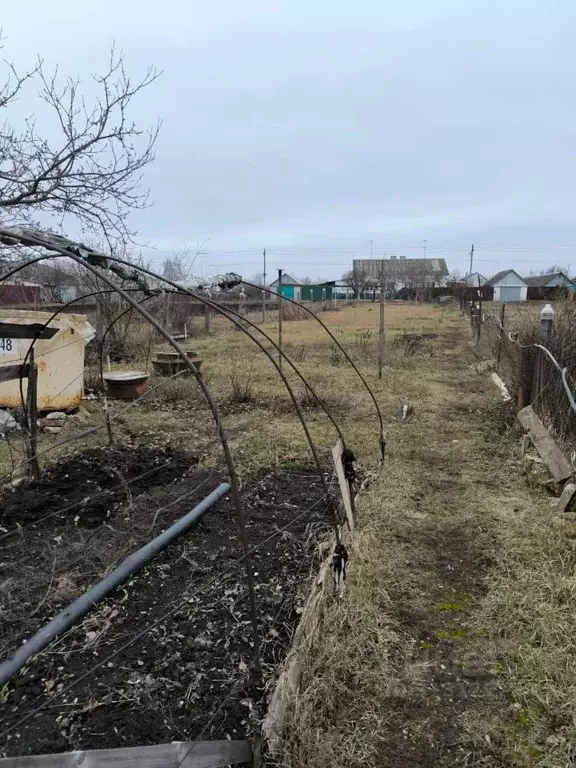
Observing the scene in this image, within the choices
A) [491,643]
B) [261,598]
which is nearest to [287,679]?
[261,598]

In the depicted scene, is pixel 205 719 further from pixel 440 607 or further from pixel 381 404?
pixel 381 404

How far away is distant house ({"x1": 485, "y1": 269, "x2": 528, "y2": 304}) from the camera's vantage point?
180 feet

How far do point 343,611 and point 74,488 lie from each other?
2.74 m

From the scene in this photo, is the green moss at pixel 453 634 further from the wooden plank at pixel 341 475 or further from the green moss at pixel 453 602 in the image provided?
the wooden plank at pixel 341 475

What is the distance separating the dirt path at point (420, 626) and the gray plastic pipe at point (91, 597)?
1167 millimetres

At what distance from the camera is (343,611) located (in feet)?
8.43

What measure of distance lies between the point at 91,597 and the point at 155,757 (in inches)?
41.2

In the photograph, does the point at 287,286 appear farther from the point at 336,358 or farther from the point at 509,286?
the point at 509,286

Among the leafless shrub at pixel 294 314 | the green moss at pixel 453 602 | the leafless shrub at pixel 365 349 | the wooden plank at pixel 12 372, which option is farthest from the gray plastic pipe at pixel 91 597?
the leafless shrub at pixel 294 314

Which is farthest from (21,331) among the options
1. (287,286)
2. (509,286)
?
(509,286)

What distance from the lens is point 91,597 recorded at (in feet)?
8.45

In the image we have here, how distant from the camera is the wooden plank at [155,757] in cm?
168

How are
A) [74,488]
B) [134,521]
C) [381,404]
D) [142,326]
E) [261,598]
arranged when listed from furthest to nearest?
[142,326] → [381,404] → [74,488] → [134,521] → [261,598]

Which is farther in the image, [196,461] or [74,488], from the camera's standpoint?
[196,461]
